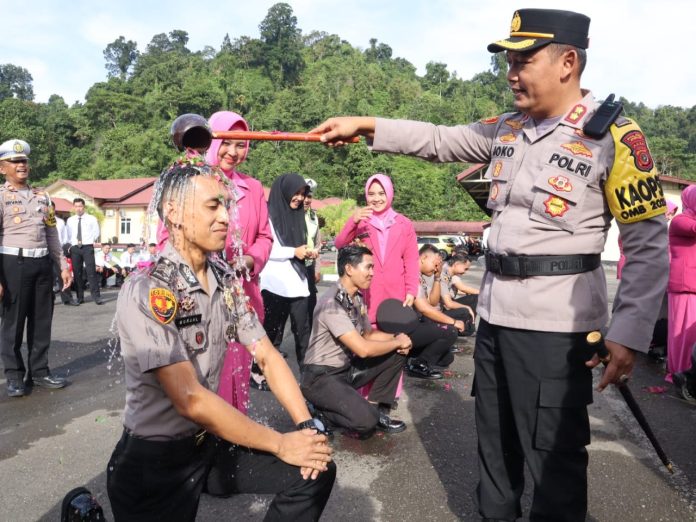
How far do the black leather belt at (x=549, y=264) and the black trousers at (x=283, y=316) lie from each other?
3.26 metres

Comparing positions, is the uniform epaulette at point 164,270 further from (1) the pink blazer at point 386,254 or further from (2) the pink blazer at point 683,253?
(2) the pink blazer at point 683,253

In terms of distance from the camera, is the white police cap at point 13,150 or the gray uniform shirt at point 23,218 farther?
the gray uniform shirt at point 23,218

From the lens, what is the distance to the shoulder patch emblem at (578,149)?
2.15 meters

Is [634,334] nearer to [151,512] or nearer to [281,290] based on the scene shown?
[151,512]

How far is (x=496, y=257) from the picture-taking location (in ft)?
7.73

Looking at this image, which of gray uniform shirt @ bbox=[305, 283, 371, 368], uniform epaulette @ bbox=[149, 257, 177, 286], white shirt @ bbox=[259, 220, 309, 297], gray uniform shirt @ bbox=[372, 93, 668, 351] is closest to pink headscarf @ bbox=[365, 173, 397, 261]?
gray uniform shirt @ bbox=[305, 283, 371, 368]

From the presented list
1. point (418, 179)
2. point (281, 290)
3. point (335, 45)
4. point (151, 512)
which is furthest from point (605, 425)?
point (335, 45)

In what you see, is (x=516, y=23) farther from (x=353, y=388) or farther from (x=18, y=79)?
(x=18, y=79)

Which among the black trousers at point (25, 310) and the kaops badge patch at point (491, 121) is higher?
the kaops badge patch at point (491, 121)

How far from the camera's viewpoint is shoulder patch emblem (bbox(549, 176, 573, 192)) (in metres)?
2.16

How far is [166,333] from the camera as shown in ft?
6.35

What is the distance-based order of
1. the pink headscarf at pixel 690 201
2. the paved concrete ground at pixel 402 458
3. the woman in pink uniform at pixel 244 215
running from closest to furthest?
1. the paved concrete ground at pixel 402 458
2. the woman in pink uniform at pixel 244 215
3. the pink headscarf at pixel 690 201

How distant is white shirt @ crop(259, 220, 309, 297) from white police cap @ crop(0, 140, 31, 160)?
2.29 meters

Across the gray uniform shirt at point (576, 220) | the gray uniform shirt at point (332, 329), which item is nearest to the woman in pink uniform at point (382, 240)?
the gray uniform shirt at point (332, 329)
